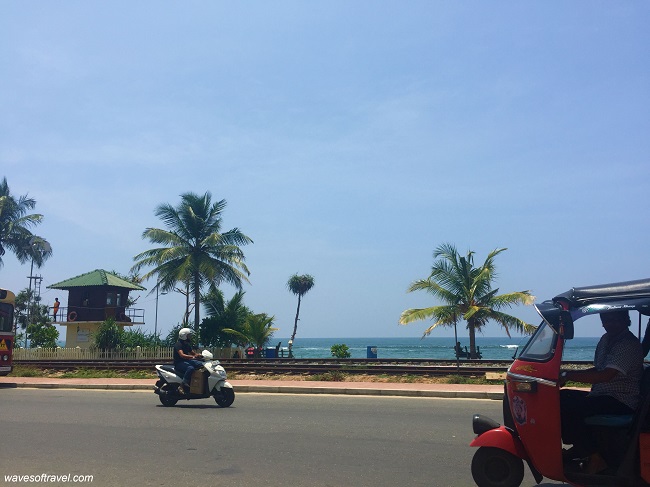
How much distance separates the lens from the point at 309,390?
16328 millimetres

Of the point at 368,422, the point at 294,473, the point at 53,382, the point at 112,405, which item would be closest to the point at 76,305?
the point at 53,382

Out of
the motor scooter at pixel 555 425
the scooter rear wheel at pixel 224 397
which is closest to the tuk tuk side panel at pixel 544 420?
the motor scooter at pixel 555 425

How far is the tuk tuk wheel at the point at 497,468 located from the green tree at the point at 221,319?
2852cm

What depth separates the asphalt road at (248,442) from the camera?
7219mm

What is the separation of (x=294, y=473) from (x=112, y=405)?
25.6ft

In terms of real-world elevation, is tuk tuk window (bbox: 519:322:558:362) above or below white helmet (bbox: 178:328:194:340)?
below

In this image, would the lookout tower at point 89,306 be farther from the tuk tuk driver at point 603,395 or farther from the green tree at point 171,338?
the tuk tuk driver at point 603,395

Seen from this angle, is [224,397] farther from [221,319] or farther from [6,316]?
[221,319]

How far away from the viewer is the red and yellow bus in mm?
19797

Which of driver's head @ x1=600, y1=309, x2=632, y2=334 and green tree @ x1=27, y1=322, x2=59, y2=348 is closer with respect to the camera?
driver's head @ x1=600, y1=309, x2=632, y2=334

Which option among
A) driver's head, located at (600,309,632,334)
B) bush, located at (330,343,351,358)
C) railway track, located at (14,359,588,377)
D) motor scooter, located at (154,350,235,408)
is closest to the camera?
driver's head, located at (600,309,632,334)

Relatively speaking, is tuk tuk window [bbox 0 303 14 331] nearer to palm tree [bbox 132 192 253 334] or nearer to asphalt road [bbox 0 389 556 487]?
asphalt road [bbox 0 389 556 487]

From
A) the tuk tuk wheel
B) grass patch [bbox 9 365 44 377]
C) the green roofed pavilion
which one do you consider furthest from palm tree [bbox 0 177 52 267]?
the tuk tuk wheel

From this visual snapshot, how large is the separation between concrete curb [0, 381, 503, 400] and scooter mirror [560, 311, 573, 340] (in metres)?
9.14
